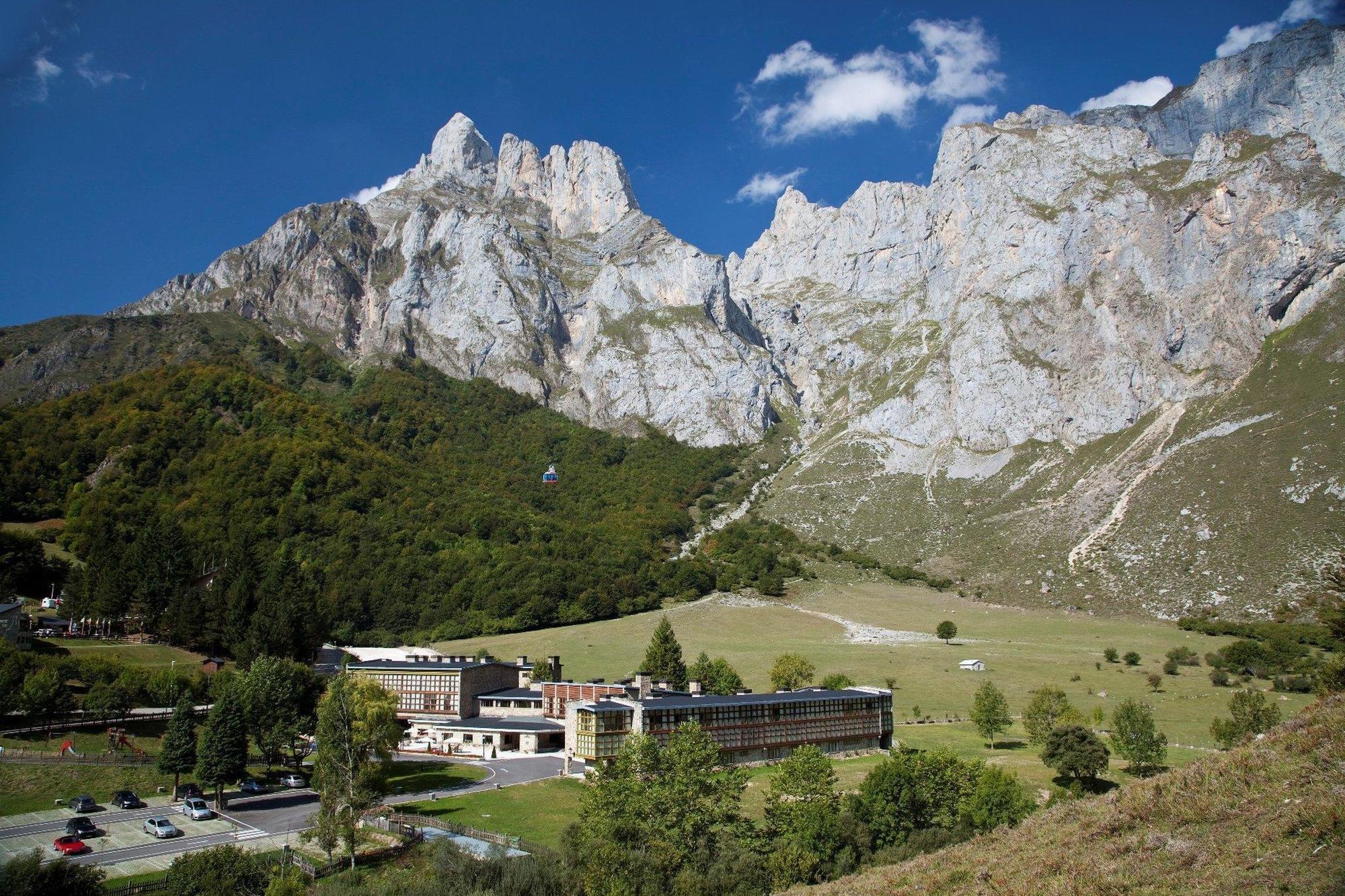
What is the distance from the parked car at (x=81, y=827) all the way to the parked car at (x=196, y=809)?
12.2 ft

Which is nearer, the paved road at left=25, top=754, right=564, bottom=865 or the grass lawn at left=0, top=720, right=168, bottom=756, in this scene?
the paved road at left=25, top=754, right=564, bottom=865

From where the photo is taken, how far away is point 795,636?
3954 inches

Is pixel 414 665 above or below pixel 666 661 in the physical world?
above

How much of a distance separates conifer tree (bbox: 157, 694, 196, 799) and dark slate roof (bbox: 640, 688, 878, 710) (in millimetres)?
23530

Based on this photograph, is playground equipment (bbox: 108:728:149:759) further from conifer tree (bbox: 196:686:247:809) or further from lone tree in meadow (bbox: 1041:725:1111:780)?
lone tree in meadow (bbox: 1041:725:1111:780)

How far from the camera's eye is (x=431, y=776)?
49156 millimetres

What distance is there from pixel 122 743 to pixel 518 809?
21.8 m

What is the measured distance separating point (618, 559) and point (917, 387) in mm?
81580

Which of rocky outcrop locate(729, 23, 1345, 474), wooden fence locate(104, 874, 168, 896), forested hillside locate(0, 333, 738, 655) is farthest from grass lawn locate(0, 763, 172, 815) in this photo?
rocky outcrop locate(729, 23, 1345, 474)

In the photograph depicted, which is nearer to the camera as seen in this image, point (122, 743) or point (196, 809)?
point (196, 809)

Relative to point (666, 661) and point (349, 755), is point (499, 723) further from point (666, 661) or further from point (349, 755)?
point (349, 755)

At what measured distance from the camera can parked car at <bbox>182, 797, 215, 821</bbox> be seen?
37.3 meters

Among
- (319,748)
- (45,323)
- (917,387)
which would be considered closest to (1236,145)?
(917,387)

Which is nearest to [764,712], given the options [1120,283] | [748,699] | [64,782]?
[748,699]
